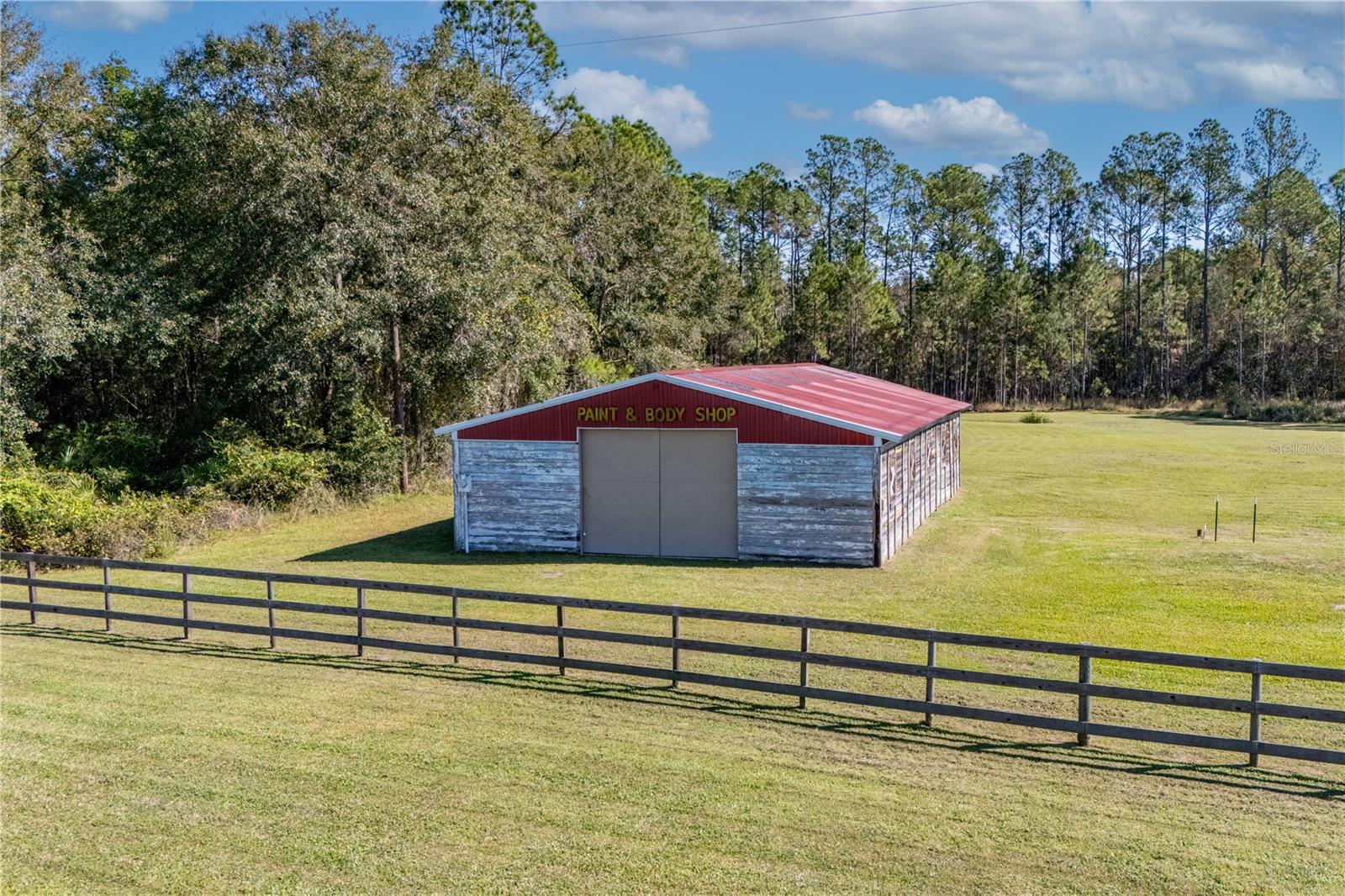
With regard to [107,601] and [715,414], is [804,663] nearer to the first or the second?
[715,414]

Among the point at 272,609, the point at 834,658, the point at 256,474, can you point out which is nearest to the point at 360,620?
the point at 272,609

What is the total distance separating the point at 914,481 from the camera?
22.0 m

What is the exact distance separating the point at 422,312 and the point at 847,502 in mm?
15047

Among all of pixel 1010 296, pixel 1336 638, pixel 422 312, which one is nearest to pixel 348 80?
pixel 422 312

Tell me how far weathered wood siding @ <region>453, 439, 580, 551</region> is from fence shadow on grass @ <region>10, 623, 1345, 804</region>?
310 inches

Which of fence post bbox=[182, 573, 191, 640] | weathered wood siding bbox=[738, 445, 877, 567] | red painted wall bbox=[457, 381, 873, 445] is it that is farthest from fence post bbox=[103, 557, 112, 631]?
weathered wood siding bbox=[738, 445, 877, 567]

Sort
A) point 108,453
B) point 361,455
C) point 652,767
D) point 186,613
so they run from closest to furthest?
point 652,767, point 186,613, point 108,453, point 361,455

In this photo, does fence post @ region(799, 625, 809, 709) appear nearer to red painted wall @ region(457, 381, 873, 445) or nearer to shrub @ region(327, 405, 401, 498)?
red painted wall @ region(457, 381, 873, 445)

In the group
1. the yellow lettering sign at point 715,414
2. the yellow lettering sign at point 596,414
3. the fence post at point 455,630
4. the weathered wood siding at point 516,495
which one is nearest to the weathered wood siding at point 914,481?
the yellow lettering sign at point 715,414

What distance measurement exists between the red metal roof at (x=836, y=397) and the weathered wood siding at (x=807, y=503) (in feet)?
2.57

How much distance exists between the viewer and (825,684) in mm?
11250

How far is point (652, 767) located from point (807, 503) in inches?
415

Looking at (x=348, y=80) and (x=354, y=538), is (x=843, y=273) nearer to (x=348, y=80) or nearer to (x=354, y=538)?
(x=348, y=80)

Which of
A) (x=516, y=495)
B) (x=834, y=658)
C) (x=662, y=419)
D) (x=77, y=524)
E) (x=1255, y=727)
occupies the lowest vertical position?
(x=1255, y=727)
